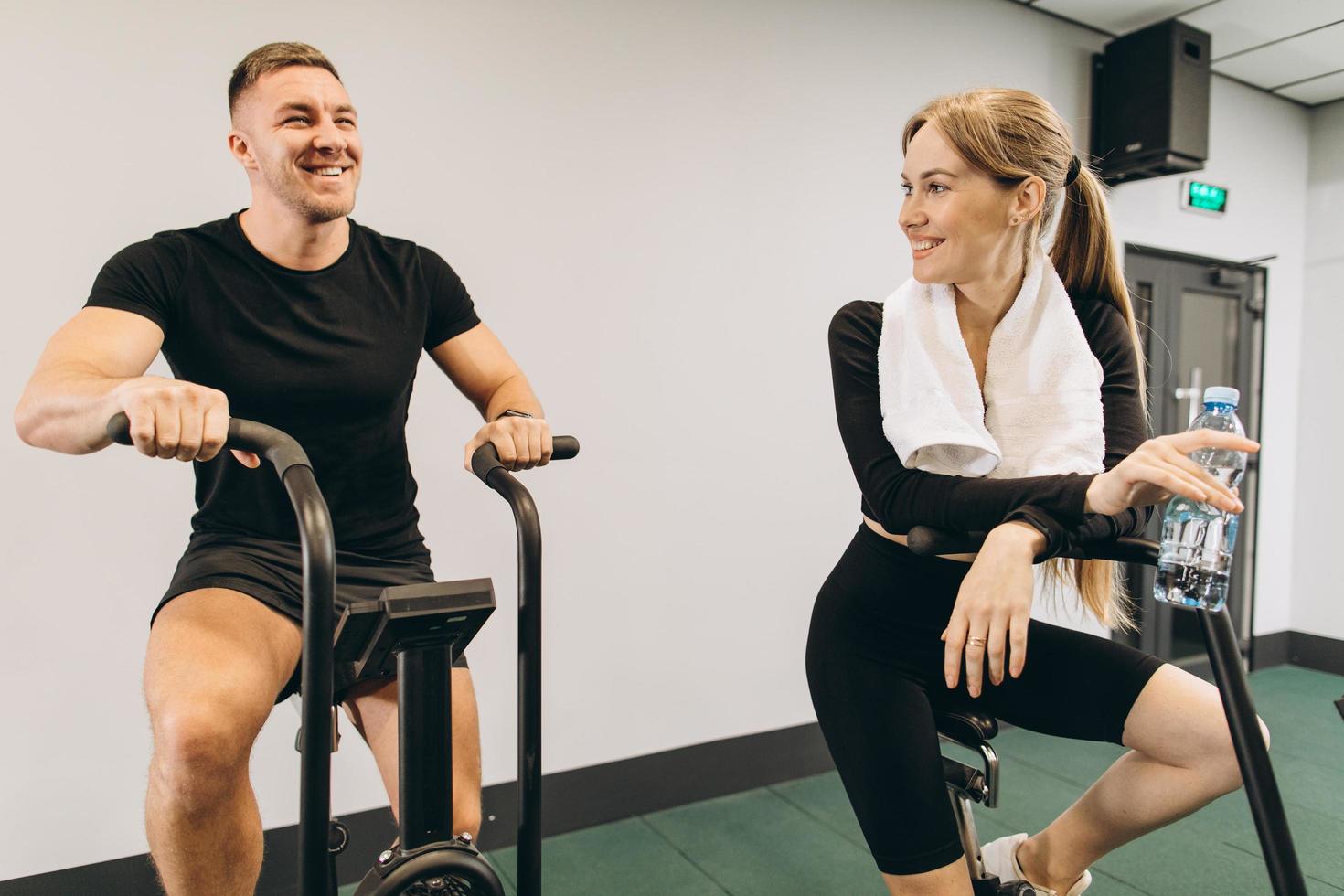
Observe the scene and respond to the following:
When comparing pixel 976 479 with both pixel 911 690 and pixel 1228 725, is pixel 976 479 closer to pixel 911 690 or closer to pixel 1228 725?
pixel 911 690

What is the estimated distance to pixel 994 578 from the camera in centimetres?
123

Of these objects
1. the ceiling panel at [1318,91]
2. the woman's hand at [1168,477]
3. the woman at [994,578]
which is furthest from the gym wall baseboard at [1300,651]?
the woman's hand at [1168,477]

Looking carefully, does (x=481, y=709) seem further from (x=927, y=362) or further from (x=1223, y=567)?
(x=1223, y=567)

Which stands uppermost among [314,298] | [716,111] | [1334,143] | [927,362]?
[1334,143]

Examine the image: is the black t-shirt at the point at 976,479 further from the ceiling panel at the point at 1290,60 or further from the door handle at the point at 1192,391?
the ceiling panel at the point at 1290,60

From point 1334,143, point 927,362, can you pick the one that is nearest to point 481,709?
point 927,362

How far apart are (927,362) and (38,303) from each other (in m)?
1.86

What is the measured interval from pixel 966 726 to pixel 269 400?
1.21m

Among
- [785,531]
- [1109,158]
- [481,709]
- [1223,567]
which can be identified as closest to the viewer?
[1223,567]

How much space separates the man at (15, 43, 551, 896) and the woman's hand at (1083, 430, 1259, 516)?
0.78 meters

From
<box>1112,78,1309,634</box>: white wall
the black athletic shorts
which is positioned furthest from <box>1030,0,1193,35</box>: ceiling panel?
the black athletic shorts

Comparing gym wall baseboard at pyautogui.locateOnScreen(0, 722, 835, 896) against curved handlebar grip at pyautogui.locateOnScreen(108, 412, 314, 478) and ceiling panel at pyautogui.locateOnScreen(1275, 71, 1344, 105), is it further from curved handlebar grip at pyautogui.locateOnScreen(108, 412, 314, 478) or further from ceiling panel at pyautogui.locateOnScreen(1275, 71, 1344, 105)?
ceiling panel at pyautogui.locateOnScreen(1275, 71, 1344, 105)

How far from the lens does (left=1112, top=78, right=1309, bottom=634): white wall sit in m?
4.08

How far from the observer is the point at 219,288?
4.87 ft
